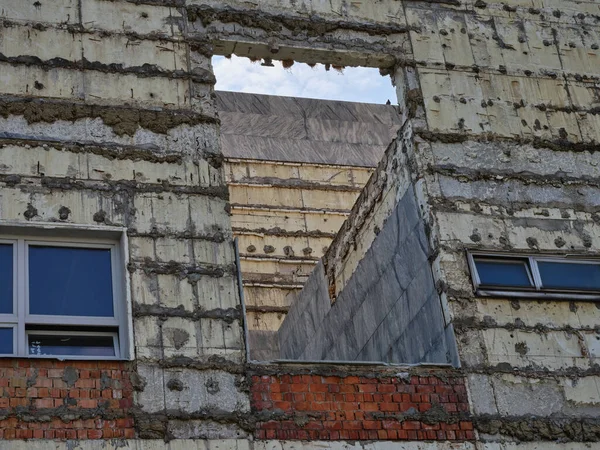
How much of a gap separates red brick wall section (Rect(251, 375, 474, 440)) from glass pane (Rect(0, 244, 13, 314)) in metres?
2.44

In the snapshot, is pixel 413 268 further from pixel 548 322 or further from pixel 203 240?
pixel 203 240

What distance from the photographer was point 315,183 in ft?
71.8

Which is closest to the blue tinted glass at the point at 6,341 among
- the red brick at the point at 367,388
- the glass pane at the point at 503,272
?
the red brick at the point at 367,388

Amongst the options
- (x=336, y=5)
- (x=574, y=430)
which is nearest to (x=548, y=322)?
(x=574, y=430)

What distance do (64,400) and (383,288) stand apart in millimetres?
4773

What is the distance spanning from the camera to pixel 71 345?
10680 millimetres

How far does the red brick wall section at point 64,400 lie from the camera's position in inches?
388

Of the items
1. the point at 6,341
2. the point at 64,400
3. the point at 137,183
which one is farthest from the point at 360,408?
the point at 6,341

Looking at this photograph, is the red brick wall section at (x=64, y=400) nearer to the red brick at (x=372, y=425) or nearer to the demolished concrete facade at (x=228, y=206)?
the demolished concrete facade at (x=228, y=206)

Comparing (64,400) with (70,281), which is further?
(70,281)

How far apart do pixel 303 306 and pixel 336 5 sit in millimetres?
5431

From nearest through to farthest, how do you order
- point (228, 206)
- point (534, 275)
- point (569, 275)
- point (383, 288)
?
point (228, 206)
point (534, 275)
point (569, 275)
point (383, 288)

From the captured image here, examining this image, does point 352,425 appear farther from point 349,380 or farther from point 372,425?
point 349,380

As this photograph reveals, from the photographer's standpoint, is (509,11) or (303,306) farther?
(303,306)
